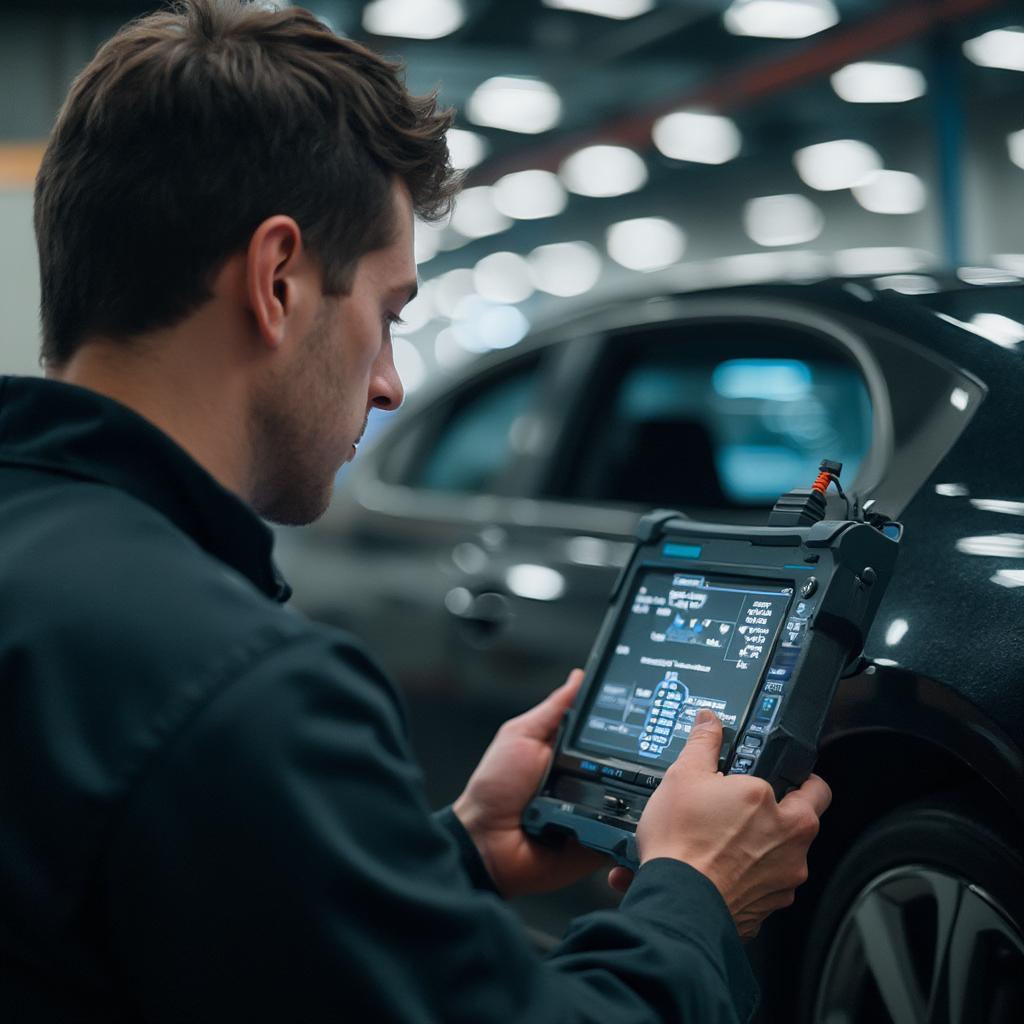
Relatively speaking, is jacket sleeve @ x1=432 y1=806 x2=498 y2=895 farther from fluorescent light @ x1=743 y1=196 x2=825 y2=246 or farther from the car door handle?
fluorescent light @ x1=743 y1=196 x2=825 y2=246

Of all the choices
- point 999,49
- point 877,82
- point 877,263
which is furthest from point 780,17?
point 877,263

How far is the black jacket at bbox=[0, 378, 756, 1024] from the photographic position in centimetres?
91

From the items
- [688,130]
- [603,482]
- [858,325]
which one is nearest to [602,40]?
[688,130]

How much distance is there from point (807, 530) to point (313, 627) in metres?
0.70

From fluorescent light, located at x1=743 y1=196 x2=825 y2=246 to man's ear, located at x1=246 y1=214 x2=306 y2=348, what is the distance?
15.1 m

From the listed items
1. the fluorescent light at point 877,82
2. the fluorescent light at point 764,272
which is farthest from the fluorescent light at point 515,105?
the fluorescent light at point 764,272

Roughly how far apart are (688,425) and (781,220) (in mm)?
14191

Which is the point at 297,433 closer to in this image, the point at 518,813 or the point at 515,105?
the point at 518,813

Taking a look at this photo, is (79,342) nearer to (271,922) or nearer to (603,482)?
(271,922)

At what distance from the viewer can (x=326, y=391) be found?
4.32ft

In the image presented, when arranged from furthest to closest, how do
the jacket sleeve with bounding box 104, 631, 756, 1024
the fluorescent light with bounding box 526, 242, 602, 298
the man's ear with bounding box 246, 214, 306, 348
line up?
the fluorescent light with bounding box 526, 242, 602, 298
the man's ear with bounding box 246, 214, 306, 348
the jacket sleeve with bounding box 104, 631, 756, 1024

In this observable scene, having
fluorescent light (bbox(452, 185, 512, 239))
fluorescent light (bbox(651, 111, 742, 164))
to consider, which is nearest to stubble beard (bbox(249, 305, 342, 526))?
fluorescent light (bbox(651, 111, 742, 164))

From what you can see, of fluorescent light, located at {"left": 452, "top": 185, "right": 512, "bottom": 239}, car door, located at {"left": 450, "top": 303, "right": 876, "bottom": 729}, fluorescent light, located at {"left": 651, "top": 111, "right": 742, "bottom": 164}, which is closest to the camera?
car door, located at {"left": 450, "top": 303, "right": 876, "bottom": 729}

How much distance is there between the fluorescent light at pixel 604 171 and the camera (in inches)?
576
